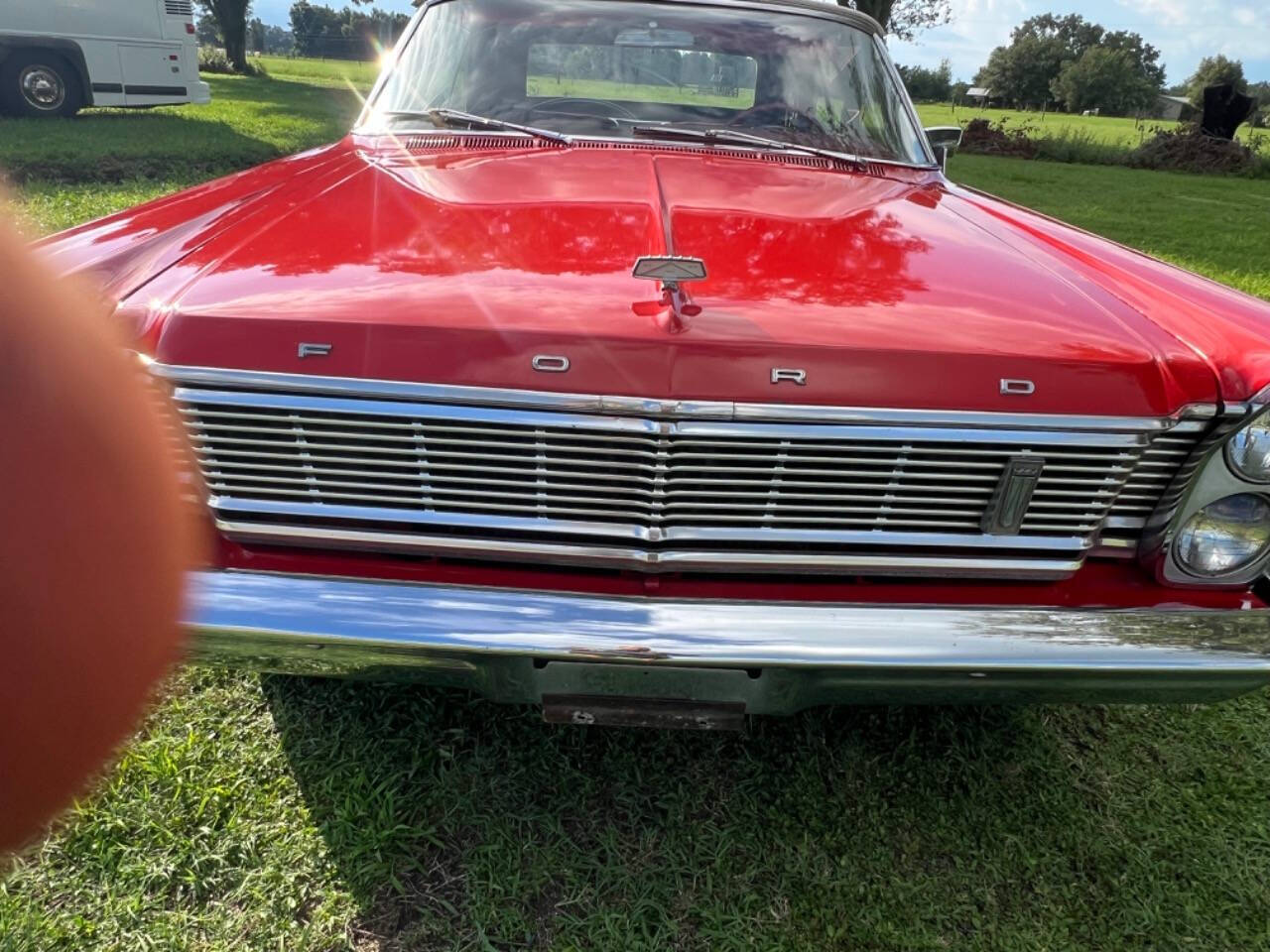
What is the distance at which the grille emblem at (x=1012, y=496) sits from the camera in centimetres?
161

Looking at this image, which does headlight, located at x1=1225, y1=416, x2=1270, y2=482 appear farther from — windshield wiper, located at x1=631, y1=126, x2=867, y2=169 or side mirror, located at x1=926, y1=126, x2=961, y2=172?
side mirror, located at x1=926, y1=126, x2=961, y2=172

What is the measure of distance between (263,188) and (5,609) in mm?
1430

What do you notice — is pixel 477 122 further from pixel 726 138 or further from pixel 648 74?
pixel 726 138

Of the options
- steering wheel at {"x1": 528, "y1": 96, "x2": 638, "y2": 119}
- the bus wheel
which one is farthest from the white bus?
steering wheel at {"x1": 528, "y1": 96, "x2": 638, "y2": 119}

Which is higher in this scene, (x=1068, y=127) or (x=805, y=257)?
(x=805, y=257)

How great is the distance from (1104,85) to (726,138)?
57187mm

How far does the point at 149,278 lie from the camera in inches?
66.3

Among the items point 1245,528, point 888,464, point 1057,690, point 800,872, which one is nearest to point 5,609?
point 888,464

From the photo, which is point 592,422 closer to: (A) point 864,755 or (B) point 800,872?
(B) point 800,872

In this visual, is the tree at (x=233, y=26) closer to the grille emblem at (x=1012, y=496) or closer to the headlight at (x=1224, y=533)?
the grille emblem at (x=1012, y=496)

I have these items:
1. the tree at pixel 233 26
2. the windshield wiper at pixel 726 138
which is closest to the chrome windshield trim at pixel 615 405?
the windshield wiper at pixel 726 138

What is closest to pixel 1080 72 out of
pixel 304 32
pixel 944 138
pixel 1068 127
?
pixel 1068 127

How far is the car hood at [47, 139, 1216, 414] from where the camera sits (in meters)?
1.50

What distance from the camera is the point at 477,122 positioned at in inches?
105
